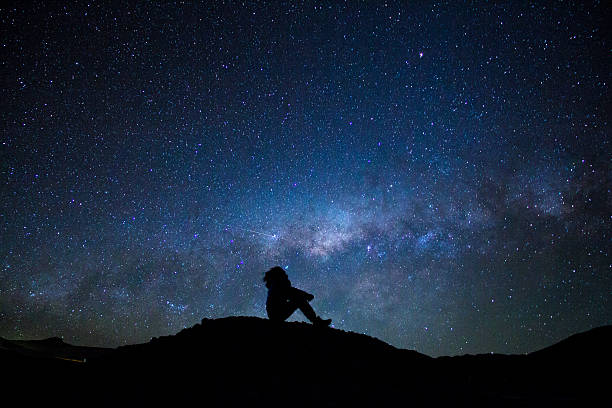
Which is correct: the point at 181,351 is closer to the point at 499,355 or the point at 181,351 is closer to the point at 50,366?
the point at 50,366

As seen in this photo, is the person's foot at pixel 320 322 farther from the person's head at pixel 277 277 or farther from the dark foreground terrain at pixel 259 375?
the person's head at pixel 277 277

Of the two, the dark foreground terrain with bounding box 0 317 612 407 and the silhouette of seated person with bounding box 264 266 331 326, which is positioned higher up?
the silhouette of seated person with bounding box 264 266 331 326

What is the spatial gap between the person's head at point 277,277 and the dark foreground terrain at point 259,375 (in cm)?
95

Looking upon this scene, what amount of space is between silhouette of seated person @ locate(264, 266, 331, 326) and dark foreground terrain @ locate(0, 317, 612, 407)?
351 millimetres

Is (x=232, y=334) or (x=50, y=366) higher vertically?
(x=232, y=334)

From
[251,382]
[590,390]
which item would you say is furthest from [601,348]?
[251,382]

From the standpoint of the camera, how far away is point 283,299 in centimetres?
752

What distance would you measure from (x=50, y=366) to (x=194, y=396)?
3.81m

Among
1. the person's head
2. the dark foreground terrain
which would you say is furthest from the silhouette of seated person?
the dark foreground terrain

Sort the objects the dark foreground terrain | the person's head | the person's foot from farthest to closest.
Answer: the person's head, the person's foot, the dark foreground terrain

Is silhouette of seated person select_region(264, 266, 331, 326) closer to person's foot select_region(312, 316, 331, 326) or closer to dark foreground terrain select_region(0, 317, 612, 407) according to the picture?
person's foot select_region(312, 316, 331, 326)

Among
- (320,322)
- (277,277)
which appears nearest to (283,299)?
(277,277)

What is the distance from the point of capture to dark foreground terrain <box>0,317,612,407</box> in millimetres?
4066

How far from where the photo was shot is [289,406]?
370 centimetres
